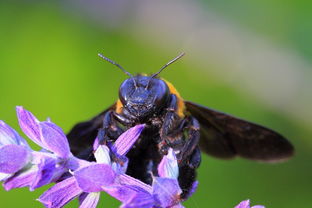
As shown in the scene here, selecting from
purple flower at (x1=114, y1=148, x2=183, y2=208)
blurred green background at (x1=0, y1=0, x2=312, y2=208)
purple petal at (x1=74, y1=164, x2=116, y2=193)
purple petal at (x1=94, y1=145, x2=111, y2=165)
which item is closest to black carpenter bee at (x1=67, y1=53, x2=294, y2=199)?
purple petal at (x1=94, y1=145, x2=111, y2=165)

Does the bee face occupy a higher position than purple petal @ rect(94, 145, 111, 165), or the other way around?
the bee face

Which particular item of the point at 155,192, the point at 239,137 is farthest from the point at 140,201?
the point at 239,137

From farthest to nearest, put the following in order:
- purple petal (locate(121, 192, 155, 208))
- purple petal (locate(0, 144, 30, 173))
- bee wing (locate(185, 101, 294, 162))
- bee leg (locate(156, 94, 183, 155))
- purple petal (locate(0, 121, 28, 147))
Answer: bee wing (locate(185, 101, 294, 162)) < bee leg (locate(156, 94, 183, 155)) < purple petal (locate(0, 121, 28, 147)) < purple petal (locate(0, 144, 30, 173)) < purple petal (locate(121, 192, 155, 208))

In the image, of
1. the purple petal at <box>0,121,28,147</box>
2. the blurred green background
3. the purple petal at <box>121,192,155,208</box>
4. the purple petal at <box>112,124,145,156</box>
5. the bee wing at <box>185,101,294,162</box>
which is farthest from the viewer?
the blurred green background

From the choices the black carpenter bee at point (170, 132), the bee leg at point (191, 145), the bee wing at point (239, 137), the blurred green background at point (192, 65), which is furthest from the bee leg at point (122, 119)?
the blurred green background at point (192, 65)

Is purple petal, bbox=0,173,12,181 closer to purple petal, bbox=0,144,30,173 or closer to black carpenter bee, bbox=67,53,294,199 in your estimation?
purple petal, bbox=0,144,30,173

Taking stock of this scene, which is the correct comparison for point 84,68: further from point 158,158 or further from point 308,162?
point 158,158

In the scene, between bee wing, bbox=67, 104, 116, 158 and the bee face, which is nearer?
the bee face
